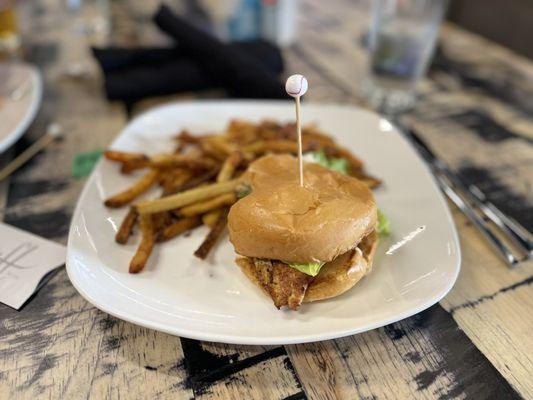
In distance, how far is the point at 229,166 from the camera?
65.5 inches

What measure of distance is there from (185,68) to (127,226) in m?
1.41

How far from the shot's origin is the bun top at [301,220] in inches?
46.7

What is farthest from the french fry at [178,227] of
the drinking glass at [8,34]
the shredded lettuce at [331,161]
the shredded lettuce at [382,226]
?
the drinking glass at [8,34]

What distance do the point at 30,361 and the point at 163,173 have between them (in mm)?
872

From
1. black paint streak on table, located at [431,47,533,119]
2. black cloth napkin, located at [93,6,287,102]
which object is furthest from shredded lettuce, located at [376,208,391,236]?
black paint streak on table, located at [431,47,533,119]

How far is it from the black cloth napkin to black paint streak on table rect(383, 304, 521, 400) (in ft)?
4.75

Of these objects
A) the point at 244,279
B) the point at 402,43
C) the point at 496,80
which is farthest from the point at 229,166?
the point at 496,80

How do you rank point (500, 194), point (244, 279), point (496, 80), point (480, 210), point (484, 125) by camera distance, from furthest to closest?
1. point (496, 80)
2. point (484, 125)
3. point (500, 194)
4. point (480, 210)
5. point (244, 279)

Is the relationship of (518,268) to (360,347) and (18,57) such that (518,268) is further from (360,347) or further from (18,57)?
(18,57)

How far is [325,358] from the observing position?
1189 mm

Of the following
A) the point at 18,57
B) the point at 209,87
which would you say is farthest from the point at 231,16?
the point at 18,57

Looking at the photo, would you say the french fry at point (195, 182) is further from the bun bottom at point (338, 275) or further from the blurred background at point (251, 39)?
the blurred background at point (251, 39)

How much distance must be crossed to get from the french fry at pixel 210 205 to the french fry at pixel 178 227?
0.03 metres

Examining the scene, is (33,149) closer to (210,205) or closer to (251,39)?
(210,205)
